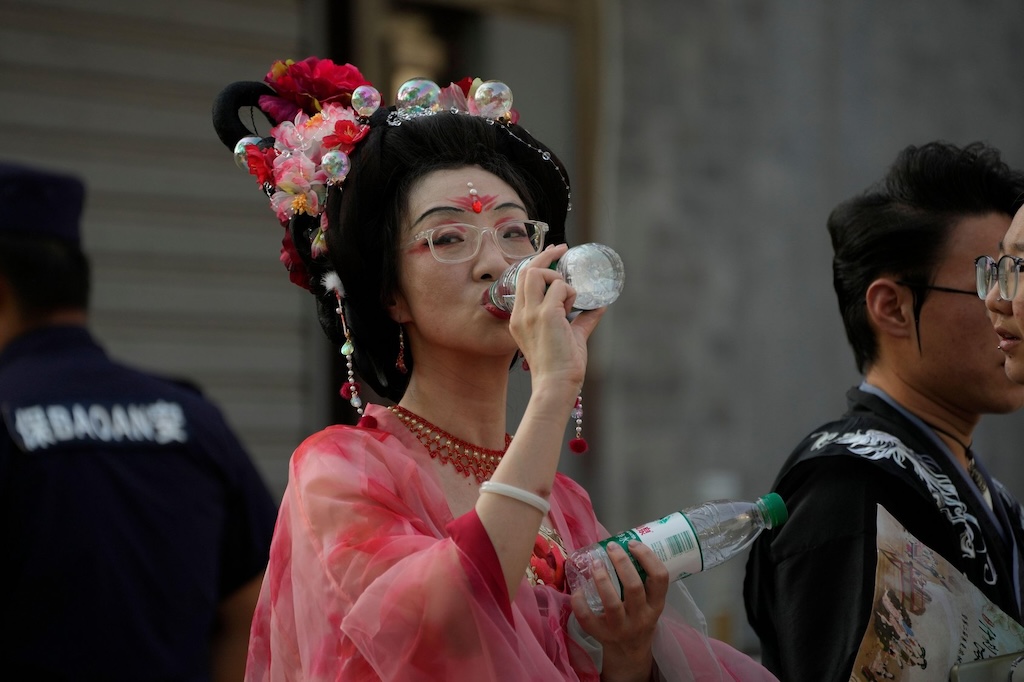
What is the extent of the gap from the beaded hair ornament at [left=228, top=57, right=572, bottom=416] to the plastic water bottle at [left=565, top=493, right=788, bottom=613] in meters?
0.55

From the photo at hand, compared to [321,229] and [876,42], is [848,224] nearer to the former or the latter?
[321,229]

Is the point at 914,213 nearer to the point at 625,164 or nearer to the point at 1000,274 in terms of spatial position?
the point at 1000,274

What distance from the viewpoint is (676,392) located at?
6.69m

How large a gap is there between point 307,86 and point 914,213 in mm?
1408

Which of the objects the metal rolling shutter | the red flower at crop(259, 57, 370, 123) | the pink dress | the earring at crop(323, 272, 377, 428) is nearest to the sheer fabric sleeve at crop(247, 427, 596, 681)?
the pink dress

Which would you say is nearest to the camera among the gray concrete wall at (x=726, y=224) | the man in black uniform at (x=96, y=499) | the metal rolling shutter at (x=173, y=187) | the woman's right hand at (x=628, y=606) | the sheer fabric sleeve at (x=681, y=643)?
the woman's right hand at (x=628, y=606)

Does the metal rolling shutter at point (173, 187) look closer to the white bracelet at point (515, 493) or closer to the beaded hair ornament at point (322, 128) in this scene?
the beaded hair ornament at point (322, 128)

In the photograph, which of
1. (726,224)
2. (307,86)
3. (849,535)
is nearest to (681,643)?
(849,535)

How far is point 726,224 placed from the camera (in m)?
6.82

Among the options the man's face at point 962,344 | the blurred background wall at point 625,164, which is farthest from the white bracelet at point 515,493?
the blurred background wall at point 625,164

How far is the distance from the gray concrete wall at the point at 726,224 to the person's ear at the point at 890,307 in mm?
3497

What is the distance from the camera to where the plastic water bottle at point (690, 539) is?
212 cm

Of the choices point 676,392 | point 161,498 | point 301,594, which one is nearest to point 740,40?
point 676,392

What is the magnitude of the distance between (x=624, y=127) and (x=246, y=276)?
2.13m
